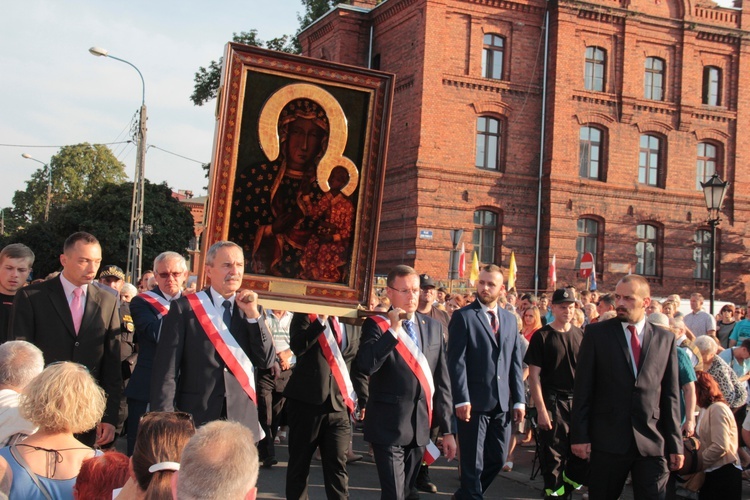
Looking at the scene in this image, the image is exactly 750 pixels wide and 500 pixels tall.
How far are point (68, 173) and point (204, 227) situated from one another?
69.5 metres

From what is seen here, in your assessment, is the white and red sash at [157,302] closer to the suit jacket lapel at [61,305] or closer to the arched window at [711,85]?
the suit jacket lapel at [61,305]

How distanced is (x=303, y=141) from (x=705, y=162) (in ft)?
102

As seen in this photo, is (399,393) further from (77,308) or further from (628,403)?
(77,308)

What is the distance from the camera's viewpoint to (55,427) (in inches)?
159

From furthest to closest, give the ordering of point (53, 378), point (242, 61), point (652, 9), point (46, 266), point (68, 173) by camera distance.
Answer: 1. point (68, 173)
2. point (46, 266)
3. point (652, 9)
4. point (242, 61)
5. point (53, 378)

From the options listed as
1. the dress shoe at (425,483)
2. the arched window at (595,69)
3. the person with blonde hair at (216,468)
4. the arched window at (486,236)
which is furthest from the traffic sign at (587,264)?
the person with blonde hair at (216,468)

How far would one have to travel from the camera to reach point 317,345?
7020 mm

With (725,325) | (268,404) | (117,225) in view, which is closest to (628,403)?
(268,404)

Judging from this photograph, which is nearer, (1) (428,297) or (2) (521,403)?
(2) (521,403)

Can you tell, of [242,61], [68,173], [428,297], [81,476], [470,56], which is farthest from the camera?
[68,173]

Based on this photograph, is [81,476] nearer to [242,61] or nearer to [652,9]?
[242,61]

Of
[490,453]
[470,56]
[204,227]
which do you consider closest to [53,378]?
[204,227]

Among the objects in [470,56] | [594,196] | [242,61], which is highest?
[470,56]

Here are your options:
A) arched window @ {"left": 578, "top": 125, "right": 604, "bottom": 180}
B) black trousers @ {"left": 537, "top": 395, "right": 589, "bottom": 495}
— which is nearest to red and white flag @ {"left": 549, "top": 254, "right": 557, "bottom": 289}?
arched window @ {"left": 578, "top": 125, "right": 604, "bottom": 180}
